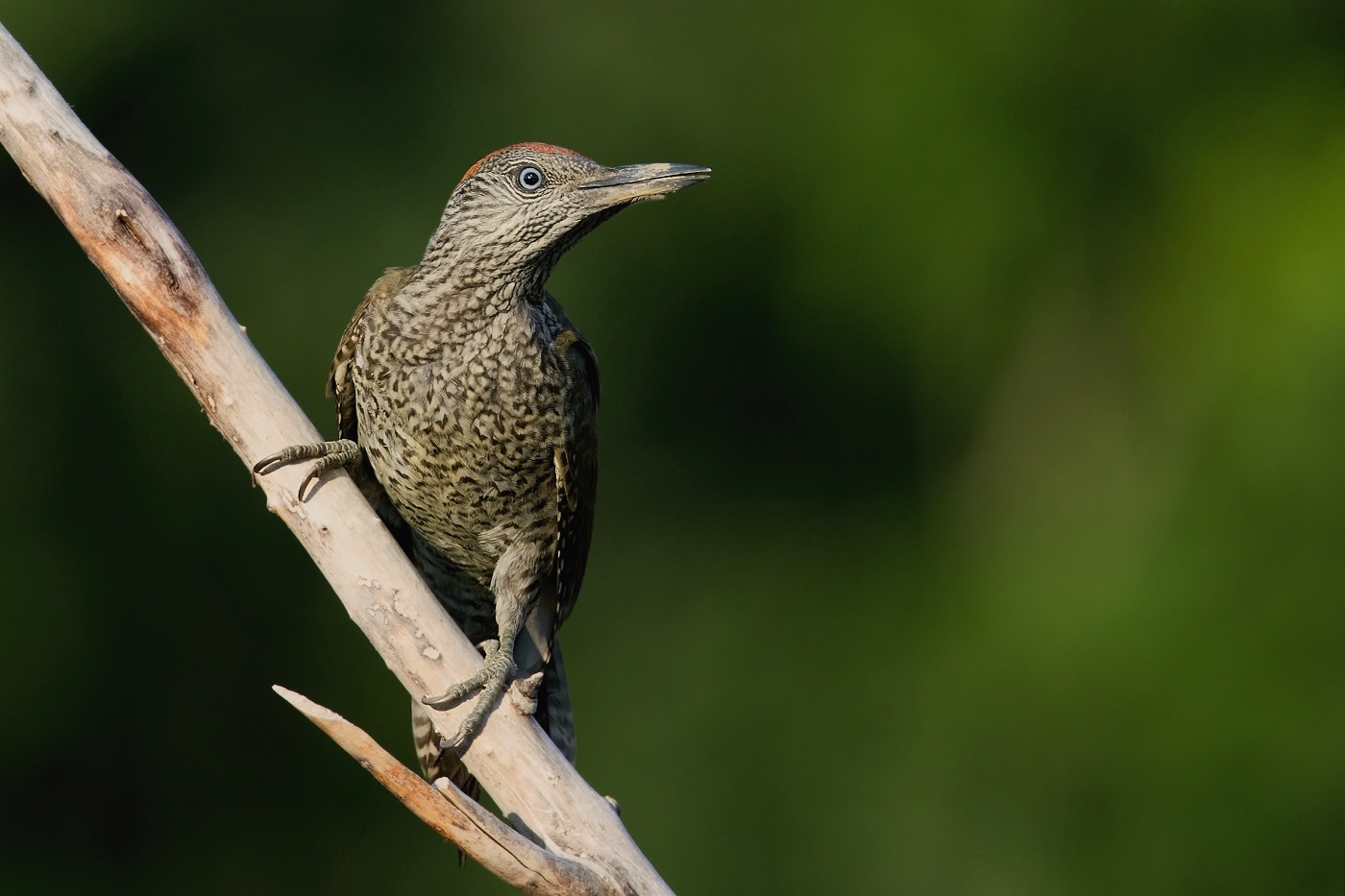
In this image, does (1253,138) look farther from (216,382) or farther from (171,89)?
(216,382)

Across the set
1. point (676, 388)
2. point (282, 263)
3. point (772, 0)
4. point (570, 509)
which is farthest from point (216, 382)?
point (772, 0)

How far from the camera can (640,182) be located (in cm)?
338

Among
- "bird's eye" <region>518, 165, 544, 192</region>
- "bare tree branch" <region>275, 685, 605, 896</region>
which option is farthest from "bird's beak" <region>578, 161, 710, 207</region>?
"bare tree branch" <region>275, 685, 605, 896</region>

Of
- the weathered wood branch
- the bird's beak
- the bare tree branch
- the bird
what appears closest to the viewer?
the bare tree branch

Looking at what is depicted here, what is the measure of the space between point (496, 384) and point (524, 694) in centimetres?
79

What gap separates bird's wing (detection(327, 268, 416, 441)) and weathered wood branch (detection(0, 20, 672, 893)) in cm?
57

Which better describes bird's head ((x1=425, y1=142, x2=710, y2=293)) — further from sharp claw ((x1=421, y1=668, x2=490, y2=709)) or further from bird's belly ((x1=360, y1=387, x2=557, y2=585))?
sharp claw ((x1=421, y1=668, x2=490, y2=709))

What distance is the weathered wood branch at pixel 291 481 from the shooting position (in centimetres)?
298

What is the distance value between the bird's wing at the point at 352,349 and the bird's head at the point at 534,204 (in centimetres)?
20

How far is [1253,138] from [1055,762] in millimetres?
3478

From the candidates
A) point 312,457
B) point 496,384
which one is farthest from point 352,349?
point 312,457

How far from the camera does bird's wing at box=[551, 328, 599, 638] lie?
3650 millimetres

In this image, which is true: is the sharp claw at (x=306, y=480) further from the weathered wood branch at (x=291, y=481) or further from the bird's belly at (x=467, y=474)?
the bird's belly at (x=467, y=474)

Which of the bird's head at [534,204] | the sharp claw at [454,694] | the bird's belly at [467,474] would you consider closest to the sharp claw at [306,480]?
the bird's belly at [467,474]
